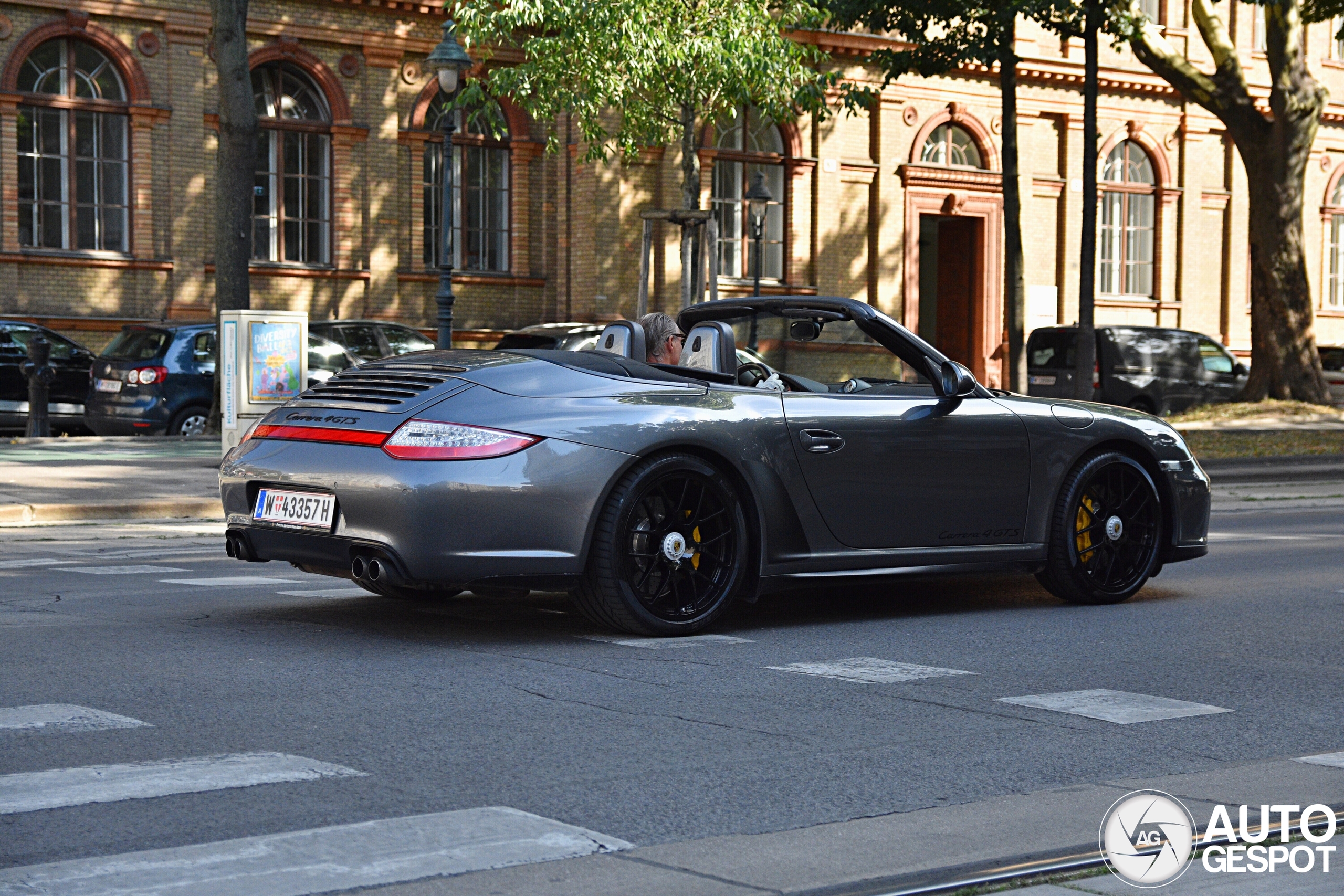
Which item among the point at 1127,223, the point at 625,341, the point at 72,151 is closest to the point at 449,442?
the point at 625,341

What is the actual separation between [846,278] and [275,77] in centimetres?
1115

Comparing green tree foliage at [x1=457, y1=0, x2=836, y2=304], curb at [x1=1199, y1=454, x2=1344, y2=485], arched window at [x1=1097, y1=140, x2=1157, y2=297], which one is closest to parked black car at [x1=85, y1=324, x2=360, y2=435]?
green tree foliage at [x1=457, y1=0, x2=836, y2=304]

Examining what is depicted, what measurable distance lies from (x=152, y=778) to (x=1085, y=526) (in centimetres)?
524

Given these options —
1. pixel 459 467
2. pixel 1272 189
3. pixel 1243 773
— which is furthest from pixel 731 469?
pixel 1272 189

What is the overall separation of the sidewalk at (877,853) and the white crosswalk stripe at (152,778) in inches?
41.7

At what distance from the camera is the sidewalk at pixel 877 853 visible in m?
3.74

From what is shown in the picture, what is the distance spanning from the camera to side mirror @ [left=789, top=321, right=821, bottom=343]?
8414mm

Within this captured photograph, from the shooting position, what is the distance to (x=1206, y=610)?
8.76m

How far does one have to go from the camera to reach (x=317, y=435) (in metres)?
7.05

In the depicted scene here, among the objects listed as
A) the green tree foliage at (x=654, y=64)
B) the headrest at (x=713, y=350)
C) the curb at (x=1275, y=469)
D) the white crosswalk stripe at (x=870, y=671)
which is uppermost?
the green tree foliage at (x=654, y=64)

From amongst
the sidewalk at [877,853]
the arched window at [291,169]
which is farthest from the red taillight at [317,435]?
the arched window at [291,169]

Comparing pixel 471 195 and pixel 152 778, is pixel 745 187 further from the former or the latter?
Answer: pixel 152 778

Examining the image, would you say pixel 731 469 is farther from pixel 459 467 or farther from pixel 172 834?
pixel 172 834

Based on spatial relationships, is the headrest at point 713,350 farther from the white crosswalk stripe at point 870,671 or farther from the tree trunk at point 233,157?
the tree trunk at point 233,157
